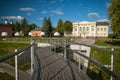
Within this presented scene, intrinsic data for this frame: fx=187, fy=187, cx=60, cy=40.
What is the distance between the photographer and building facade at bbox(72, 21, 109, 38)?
9388cm

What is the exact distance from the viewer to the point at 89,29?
310ft

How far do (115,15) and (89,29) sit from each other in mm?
58908

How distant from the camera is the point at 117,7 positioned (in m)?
37.2

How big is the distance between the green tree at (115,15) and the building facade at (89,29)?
5538 centimetres

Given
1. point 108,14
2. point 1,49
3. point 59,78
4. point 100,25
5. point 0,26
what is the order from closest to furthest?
point 59,78
point 1,49
point 108,14
point 0,26
point 100,25

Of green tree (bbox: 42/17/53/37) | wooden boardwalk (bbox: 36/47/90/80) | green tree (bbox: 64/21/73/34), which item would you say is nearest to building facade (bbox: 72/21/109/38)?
green tree (bbox: 64/21/73/34)

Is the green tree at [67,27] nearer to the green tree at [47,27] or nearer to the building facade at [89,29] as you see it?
the building facade at [89,29]

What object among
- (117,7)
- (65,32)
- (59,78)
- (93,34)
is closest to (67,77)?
(59,78)

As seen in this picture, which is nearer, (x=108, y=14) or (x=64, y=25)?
(x=108, y=14)

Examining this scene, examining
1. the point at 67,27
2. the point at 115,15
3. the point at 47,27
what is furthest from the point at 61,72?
the point at 47,27

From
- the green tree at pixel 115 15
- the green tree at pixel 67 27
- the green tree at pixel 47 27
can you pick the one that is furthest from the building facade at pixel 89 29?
the green tree at pixel 115 15

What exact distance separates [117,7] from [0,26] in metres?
56.3

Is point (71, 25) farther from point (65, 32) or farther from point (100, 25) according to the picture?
point (100, 25)

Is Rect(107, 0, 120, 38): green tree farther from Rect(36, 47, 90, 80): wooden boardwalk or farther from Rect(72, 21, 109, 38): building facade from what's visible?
Rect(72, 21, 109, 38): building facade
